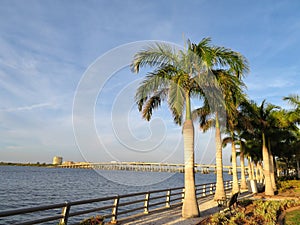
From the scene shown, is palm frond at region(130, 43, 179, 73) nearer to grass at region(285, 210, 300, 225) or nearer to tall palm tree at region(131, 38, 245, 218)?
tall palm tree at region(131, 38, 245, 218)

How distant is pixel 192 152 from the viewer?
450 inches

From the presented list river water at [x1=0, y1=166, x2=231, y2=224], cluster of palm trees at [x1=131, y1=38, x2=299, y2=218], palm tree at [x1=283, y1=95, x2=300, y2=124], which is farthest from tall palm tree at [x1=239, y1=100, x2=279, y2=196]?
river water at [x1=0, y1=166, x2=231, y2=224]

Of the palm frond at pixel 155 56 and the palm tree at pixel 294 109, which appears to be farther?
the palm tree at pixel 294 109

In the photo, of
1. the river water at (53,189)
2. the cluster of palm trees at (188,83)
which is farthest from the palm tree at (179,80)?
the river water at (53,189)

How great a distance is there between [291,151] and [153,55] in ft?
112

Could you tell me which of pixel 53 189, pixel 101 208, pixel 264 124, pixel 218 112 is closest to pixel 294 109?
pixel 264 124

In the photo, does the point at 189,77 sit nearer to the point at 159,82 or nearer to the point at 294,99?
the point at 159,82

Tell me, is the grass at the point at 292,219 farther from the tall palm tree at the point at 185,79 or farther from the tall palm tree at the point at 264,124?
the tall palm tree at the point at 264,124

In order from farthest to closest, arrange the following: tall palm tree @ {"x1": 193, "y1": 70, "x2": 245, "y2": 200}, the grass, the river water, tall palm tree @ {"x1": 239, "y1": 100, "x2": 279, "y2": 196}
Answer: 1. the river water
2. tall palm tree @ {"x1": 239, "y1": 100, "x2": 279, "y2": 196}
3. tall palm tree @ {"x1": 193, "y1": 70, "x2": 245, "y2": 200}
4. the grass

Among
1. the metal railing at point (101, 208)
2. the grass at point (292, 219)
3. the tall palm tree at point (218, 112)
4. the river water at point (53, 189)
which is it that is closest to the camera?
the metal railing at point (101, 208)

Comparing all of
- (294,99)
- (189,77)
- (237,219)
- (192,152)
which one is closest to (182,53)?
(189,77)

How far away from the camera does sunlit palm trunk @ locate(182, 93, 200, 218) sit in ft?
35.9

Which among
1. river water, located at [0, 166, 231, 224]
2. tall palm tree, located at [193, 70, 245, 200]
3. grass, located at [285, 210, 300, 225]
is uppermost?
tall palm tree, located at [193, 70, 245, 200]

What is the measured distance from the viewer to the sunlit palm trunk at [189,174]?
1095cm
